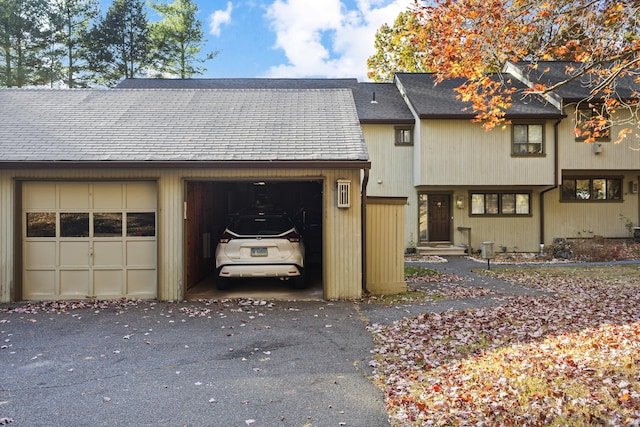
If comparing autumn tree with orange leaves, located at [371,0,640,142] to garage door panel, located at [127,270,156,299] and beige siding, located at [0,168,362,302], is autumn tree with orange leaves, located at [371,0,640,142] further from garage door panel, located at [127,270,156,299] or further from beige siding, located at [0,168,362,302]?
garage door panel, located at [127,270,156,299]

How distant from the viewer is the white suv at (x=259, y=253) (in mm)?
8961

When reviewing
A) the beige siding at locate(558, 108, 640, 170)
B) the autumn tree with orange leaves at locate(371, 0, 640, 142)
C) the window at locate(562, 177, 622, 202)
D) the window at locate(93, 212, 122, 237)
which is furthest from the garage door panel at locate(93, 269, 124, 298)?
the window at locate(562, 177, 622, 202)

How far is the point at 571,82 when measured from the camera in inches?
736

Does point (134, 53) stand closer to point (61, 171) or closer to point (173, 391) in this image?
point (61, 171)

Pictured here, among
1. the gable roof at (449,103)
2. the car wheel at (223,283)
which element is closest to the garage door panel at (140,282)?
the car wheel at (223,283)

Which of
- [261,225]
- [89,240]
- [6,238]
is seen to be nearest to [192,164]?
[261,225]

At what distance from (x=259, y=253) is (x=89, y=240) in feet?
11.5

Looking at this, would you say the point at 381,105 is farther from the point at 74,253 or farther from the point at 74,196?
the point at 74,253

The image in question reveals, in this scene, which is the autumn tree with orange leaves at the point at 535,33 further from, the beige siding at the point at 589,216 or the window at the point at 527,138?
the beige siding at the point at 589,216

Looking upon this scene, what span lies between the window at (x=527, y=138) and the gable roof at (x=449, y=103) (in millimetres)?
490

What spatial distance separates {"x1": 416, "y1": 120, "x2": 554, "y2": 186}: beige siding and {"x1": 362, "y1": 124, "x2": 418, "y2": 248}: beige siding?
4.40 feet

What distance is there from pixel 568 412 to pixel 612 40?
834cm

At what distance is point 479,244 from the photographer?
18.7 m

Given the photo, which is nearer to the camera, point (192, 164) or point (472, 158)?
point (192, 164)
